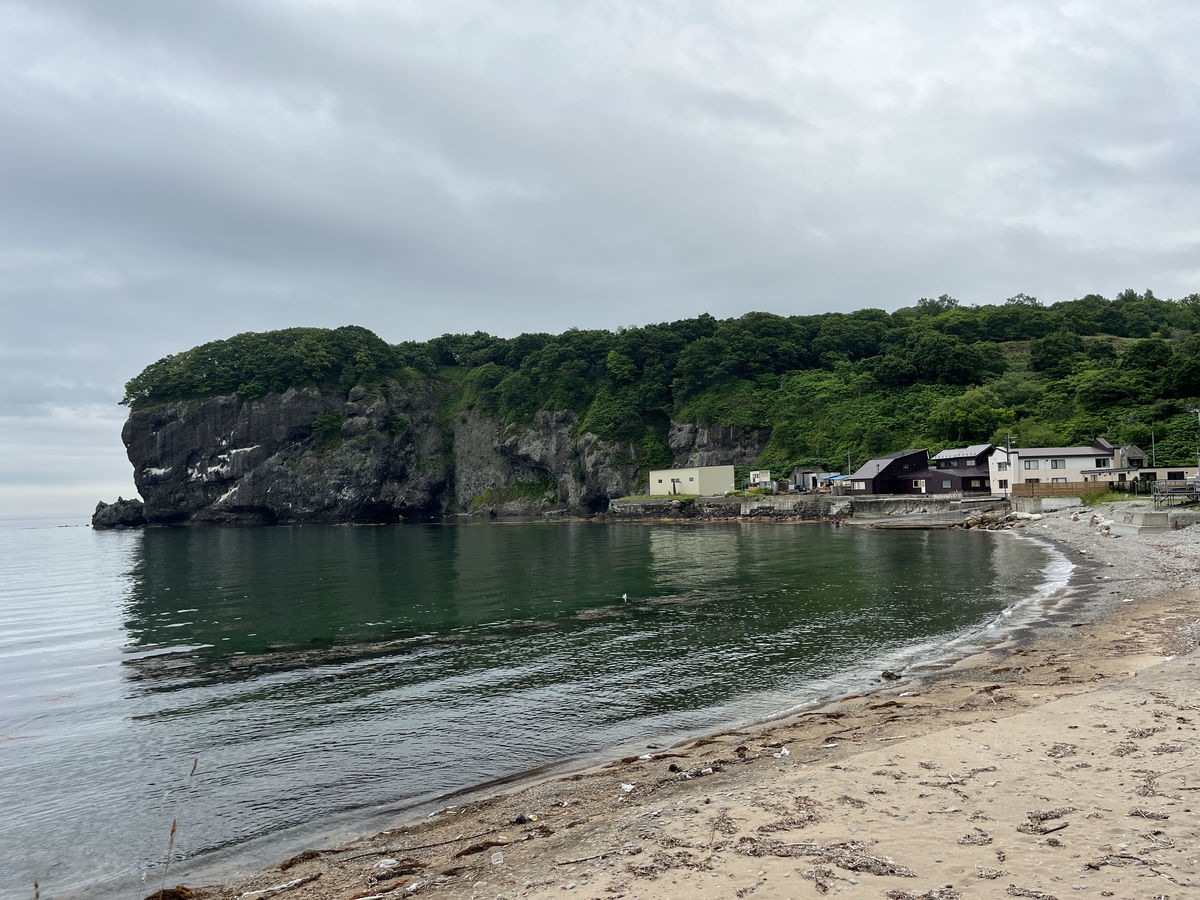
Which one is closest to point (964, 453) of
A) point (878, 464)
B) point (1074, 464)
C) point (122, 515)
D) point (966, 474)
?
point (966, 474)

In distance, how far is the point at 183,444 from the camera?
11631 cm

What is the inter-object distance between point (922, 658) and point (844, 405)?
90.6m

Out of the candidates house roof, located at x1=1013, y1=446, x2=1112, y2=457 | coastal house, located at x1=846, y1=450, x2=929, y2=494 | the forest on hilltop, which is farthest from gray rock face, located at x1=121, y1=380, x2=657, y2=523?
house roof, located at x1=1013, y1=446, x2=1112, y2=457

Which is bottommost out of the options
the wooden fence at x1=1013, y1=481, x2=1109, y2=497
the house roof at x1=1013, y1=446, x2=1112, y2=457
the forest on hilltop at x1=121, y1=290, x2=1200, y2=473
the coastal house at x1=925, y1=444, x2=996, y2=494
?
the wooden fence at x1=1013, y1=481, x2=1109, y2=497

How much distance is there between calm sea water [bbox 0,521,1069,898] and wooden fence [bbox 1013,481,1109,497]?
25.2 m

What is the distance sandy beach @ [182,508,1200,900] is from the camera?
20.2ft

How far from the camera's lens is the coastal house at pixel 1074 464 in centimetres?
6419

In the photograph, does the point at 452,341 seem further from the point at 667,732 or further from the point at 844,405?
the point at 667,732

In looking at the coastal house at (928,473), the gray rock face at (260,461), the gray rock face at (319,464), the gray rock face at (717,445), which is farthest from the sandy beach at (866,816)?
the gray rock face at (260,461)

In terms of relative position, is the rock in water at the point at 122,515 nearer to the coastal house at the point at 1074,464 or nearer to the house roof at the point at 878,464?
the house roof at the point at 878,464

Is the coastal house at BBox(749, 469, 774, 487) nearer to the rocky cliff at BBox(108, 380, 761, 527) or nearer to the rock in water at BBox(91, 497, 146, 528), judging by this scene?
the rocky cliff at BBox(108, 380, 761, 527)

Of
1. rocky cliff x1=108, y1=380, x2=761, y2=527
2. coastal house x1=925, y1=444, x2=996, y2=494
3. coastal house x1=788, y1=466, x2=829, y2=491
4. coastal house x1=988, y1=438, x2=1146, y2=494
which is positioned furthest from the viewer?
rocky cliff x1=108, y1=380, x2=761, y2=527

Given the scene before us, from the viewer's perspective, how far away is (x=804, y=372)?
11519 centimetres

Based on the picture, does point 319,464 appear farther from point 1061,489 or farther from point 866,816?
point 866,816
